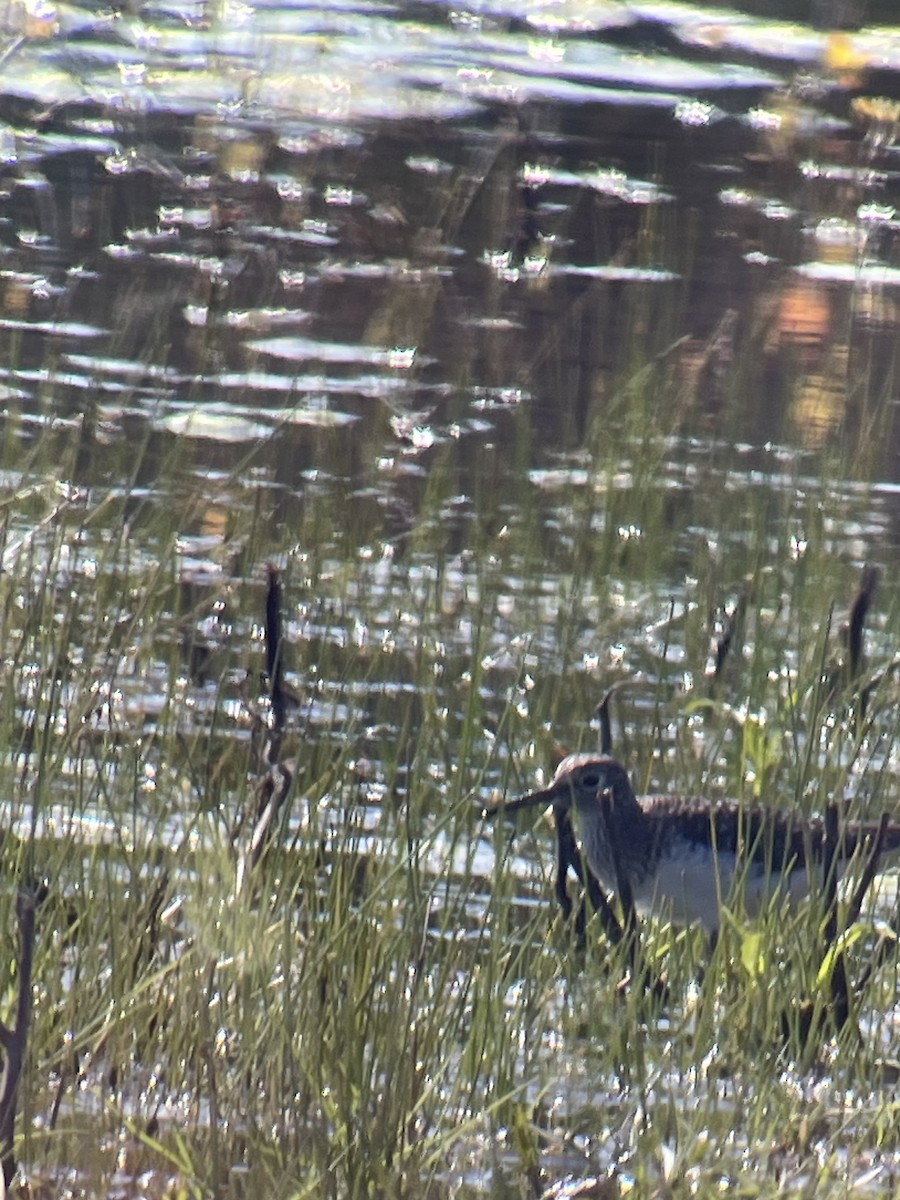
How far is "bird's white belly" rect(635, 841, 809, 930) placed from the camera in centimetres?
423

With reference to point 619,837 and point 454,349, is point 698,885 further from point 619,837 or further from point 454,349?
point 454,349

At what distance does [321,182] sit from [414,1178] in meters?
6.27

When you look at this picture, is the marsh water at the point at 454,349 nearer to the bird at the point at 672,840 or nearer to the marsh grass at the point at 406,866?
the marsh grass at the point at 406,866

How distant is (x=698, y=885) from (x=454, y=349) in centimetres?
345

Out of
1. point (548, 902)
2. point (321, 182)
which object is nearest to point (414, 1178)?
point (548, 902)

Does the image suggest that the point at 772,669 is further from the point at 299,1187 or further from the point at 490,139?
the point at 490,139

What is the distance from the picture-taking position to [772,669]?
5.25 m

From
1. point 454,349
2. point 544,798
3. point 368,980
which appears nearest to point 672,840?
point 544,798

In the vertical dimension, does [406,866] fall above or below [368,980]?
above

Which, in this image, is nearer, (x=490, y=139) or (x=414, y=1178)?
(x=414, y=1178)

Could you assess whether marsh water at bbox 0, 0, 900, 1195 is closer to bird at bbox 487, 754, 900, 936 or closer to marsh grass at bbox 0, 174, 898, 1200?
marsh grass at bbox 0, 174, 898, 1200

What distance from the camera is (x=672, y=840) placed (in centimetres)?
429

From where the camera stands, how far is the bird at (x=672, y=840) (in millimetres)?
4180

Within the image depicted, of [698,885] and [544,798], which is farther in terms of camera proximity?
[698,885]
